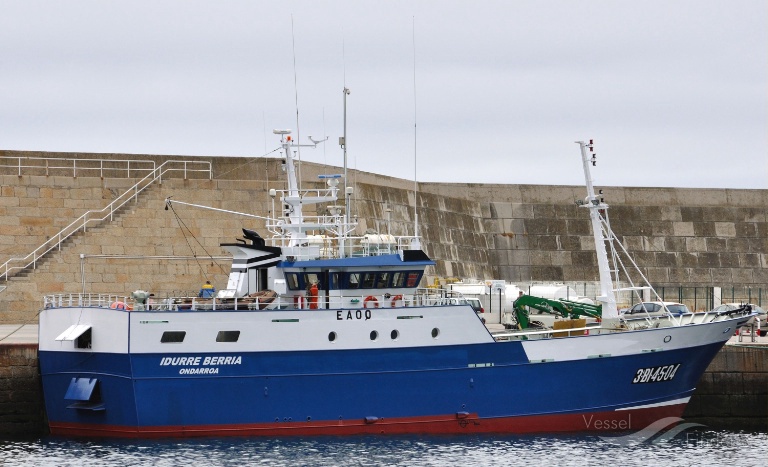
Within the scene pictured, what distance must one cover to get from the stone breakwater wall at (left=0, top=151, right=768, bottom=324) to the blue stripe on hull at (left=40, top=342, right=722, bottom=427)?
847cm

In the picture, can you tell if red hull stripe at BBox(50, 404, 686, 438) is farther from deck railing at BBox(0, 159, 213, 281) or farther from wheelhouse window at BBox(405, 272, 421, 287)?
deck railing at BBox(0, 159, 213, 281)

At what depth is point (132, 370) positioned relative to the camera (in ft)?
113

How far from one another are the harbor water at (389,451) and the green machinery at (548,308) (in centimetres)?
365

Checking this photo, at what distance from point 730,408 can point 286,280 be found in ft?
43.8

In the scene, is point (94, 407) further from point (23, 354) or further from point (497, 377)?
point (497, 377)

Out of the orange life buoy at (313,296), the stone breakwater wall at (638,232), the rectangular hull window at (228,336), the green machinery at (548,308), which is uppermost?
the stone breakwater wall at (638,232)

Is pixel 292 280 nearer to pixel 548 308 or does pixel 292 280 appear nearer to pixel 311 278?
pixel 311 278

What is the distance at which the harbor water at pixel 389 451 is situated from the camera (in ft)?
106

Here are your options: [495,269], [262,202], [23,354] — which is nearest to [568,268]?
[495,269]

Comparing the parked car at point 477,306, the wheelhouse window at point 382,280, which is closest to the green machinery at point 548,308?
the parked car at point 477,306

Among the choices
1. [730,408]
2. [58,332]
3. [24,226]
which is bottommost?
[730,408]

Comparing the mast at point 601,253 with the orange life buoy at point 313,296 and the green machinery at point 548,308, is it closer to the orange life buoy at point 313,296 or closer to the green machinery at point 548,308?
the green machinery at point 548,308

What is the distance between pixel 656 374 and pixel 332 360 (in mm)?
8494

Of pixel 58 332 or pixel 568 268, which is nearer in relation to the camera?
pixel 58 332
